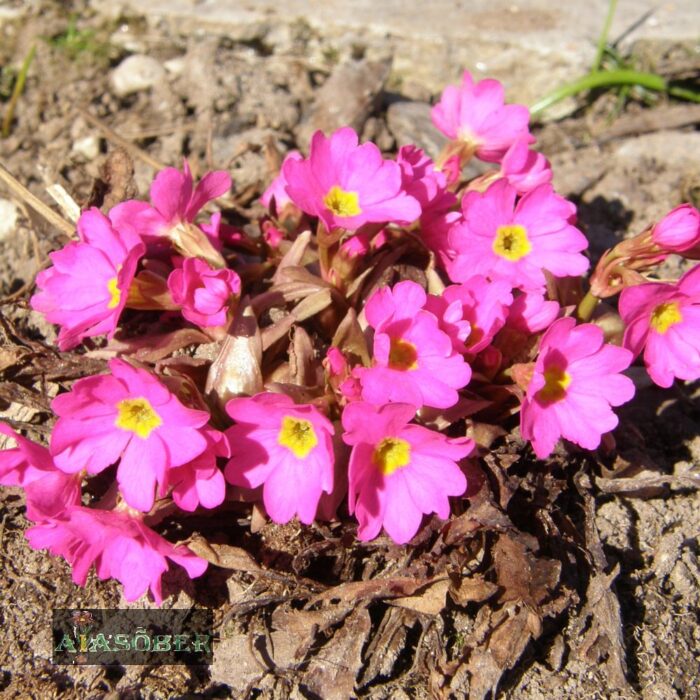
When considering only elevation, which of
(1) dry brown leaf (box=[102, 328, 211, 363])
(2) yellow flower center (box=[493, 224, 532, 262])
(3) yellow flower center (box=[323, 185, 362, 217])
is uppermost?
(3) yellow flower center (box=[323, 185, 362, 217])

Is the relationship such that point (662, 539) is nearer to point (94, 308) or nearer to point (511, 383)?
point (511, 383)

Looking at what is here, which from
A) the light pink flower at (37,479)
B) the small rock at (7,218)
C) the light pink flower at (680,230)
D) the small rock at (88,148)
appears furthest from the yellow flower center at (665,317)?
the small rock at (88,148)

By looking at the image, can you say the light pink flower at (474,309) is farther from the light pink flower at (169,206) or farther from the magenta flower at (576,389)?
the light pink flower at (169,206)

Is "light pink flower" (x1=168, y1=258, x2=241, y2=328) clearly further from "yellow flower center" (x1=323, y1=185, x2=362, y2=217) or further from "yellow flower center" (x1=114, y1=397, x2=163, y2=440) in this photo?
"yellow flower center" (x1=323, y1=185, x2=362, y2=217)

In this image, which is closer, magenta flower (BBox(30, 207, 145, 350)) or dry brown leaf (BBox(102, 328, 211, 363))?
magenta flower (BBox(30, 207, 145, 350))

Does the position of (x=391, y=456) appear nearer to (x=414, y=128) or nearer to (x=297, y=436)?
(x=297, y=436)

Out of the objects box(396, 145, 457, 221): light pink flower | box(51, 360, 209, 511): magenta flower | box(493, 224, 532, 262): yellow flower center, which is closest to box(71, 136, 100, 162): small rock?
box(396, 145, 457, 221): light pink flower
